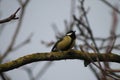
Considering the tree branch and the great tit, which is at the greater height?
the tree branch

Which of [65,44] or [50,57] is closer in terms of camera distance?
[50,57]

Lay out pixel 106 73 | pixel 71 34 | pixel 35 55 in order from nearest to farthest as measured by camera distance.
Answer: pixel 106 73 < pixel 35 55 < pixel 71 34

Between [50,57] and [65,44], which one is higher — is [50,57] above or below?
above

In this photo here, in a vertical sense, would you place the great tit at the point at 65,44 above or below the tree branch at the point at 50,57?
below

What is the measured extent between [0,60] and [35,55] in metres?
0.61

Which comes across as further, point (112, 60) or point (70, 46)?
point (70, 46)

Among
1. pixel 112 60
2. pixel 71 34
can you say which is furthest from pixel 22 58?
pixel 71 34

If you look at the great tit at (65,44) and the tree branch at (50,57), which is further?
the great tit at (65,44)

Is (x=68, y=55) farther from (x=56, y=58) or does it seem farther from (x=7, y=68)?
(x=7, y=68)

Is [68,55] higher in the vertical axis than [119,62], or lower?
higher

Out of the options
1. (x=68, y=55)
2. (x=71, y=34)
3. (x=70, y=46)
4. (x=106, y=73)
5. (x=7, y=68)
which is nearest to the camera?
(x=106, y=73)

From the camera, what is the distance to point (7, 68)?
2.75 m

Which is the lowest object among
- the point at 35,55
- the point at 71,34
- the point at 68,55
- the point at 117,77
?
the point at 71,34

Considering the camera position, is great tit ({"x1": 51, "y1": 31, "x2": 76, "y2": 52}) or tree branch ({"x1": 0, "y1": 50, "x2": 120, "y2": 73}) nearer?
tree branch ({"x1": 0, "y1": 50, "x2": 120, "y2": 73})
